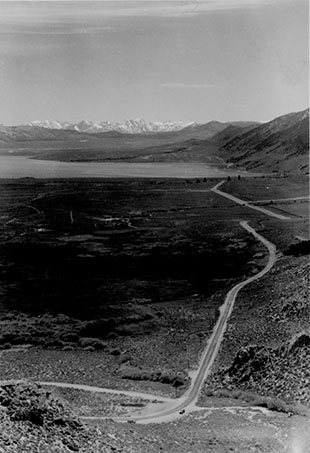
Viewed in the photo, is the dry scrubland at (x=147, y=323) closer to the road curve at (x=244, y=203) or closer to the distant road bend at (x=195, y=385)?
the distant road bend at (x=195, y=385)

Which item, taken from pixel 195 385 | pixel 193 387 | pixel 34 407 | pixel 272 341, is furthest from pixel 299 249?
pixel 34 407

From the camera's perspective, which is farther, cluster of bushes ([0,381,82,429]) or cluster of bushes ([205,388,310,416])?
cluster of bushes ([205,388,310,416])

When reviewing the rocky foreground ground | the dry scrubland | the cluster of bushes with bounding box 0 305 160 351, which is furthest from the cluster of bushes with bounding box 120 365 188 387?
the rocky foreground ground

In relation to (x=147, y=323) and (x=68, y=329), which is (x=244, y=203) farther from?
(x=68, y=329)

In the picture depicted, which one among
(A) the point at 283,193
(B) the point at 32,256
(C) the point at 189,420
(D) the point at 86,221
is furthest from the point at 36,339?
(A) the point at 283,193

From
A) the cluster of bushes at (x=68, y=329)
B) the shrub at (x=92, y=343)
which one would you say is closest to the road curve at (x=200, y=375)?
the cluster of bushes at (x=68, y=329)

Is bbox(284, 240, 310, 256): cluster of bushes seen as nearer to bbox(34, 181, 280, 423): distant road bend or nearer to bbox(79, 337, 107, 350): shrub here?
bbox(34, 181, 280, 423): distant road bend
